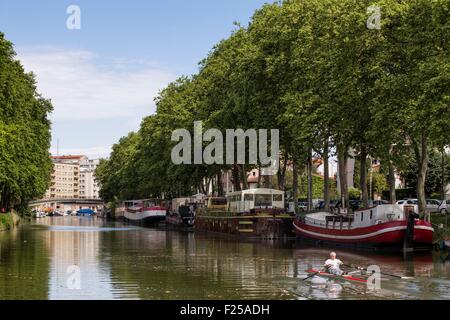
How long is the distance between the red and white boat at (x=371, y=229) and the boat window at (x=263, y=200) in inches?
528

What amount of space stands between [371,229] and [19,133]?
140 ft

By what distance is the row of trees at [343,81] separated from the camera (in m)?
51.8

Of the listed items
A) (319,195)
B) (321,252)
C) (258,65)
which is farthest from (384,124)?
(319,195)

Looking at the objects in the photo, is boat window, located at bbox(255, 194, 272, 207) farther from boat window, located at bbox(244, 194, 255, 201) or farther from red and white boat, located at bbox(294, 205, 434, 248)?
red and white boat, located at bbox(294, 205, 434, 248)

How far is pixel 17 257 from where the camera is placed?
165 feet

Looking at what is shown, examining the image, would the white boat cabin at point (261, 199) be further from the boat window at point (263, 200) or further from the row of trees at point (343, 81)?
the row of trees at point (343, 81)

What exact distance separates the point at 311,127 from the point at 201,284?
29.7m

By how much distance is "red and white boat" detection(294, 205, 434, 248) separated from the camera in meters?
53.8

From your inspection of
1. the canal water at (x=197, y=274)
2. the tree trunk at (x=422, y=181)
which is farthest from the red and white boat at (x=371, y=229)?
the tree trunk at (x=422, y=181)

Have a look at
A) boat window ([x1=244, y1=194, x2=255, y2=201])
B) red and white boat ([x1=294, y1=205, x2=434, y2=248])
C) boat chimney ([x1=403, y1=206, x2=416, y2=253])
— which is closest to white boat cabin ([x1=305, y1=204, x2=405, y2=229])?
red and white boat ([x1=294, y1=205, x2=434, y2=248])

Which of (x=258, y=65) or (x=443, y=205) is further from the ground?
(x=258, y=65)
